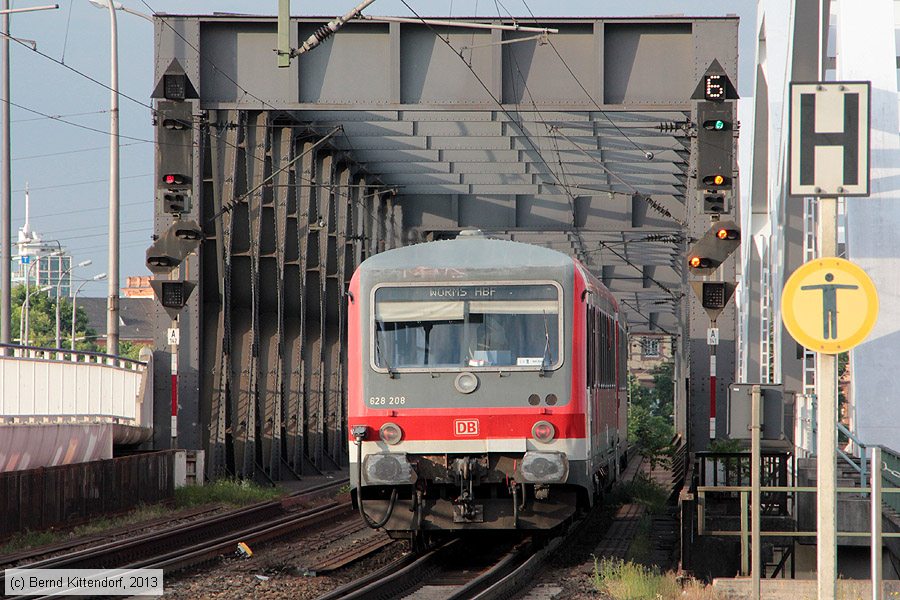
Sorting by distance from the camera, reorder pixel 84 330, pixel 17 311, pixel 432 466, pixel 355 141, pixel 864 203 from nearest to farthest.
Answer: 1. pixel 432 466
2. pixel 864 203
3. pixel 355 141
4. pixel 17 311
5. pixel 84 330

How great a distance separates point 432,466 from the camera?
13.3 m

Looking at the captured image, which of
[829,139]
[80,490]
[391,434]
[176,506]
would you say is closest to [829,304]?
[829,139]

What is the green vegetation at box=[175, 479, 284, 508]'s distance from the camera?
2116 centimetres

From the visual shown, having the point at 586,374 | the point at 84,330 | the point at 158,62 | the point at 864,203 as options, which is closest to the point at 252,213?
the point at 158,62

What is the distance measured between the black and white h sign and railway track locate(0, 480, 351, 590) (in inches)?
306

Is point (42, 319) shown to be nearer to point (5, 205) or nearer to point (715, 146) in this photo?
point (5, 205)

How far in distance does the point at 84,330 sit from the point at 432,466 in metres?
96.9

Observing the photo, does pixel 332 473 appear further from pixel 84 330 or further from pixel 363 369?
pixel 84 330

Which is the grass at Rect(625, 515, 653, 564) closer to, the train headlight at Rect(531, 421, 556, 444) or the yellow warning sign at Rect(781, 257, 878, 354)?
the train headlight at Rect(531, 421, 556, 444)

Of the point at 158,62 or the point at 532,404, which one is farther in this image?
the point at 158,62

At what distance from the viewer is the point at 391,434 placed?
13.4m

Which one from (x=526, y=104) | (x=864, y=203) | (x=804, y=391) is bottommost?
(x=804, y=391)

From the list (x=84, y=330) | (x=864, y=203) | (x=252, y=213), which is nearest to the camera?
(x=864, y=203)

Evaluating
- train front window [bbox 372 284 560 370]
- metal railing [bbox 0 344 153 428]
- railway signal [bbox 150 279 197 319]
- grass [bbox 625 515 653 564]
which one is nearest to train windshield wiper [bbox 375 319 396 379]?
train front window [bbox 372 284 560 370]
